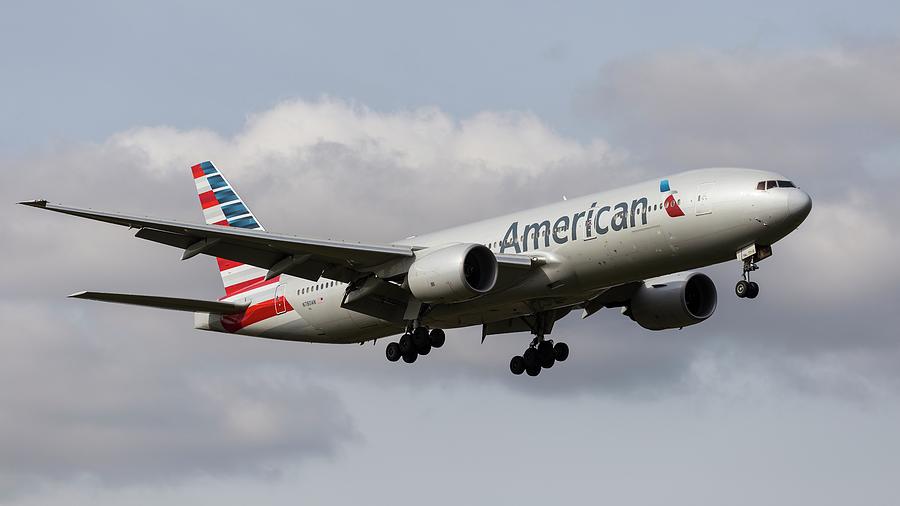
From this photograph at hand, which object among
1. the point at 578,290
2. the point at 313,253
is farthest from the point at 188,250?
the point at 578,290

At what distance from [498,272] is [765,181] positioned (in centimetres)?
847

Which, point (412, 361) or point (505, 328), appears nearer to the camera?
point (412, 361)

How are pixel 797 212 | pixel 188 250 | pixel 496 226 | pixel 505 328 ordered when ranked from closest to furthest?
pixel 797 212 < pixel 188 250 < pixel 496 226 < pixel 505 328

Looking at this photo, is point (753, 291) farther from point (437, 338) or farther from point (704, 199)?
point (437, 338)

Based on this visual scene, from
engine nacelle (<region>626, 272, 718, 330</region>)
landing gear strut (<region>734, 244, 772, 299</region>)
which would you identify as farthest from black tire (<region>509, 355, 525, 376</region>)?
landing gear strut (<region>734, 244, 772, 299</region>)

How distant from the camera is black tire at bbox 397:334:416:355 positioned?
45875 millimetres

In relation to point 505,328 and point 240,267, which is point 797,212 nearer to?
point 505,328

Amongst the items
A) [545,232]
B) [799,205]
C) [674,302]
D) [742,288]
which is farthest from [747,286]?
[674,302]

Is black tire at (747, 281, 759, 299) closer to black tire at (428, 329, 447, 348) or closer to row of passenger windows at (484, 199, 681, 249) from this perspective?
row of passenger windows at (484, 199, 681, 249)

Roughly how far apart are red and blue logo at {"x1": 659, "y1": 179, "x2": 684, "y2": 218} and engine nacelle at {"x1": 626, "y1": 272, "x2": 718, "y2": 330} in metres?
→ 8.50

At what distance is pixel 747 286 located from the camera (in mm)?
39844

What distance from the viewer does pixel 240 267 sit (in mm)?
52781

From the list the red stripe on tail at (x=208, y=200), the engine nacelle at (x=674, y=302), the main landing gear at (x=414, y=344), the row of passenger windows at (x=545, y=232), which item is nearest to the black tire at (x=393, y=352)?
the main landing gear at (x=414, y=344)

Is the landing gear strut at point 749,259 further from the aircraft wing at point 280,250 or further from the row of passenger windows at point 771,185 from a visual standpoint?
the aircraft wing at point 280,250
